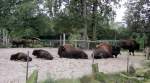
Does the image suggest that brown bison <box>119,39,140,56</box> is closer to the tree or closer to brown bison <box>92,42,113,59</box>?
the tree

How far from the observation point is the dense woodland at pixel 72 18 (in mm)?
24359

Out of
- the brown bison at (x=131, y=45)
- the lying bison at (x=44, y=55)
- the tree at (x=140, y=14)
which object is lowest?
the brown bison at (x=131, y=45)

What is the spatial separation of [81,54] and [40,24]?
21.9m

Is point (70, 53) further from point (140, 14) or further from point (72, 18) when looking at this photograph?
point (72, 18)

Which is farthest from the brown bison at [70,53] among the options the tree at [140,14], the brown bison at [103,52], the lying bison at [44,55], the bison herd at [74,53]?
the tree at [140,14]

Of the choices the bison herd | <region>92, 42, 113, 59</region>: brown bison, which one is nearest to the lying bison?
the bison herd

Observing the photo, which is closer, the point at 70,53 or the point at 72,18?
the point at 70,53

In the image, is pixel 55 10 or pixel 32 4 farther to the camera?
pixel 32 4

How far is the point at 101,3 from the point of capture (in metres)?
33.9

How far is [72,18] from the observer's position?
33719 mm

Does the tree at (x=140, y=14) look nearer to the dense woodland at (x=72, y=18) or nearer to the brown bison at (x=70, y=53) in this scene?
the dense woodland at (x=72, y=18)

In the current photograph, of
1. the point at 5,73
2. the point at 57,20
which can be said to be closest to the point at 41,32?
the point at 57,20

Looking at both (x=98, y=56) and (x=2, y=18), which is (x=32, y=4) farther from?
(x=98, y=56)

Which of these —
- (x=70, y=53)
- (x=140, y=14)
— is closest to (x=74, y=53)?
(x=70, y=53)
